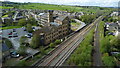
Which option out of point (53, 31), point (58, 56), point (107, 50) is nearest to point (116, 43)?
point (107, 50)

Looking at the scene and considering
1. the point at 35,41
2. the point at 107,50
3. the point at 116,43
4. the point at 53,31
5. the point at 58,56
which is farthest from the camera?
the point at 53,31

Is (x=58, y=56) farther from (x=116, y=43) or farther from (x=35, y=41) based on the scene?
(x=116, y=43)

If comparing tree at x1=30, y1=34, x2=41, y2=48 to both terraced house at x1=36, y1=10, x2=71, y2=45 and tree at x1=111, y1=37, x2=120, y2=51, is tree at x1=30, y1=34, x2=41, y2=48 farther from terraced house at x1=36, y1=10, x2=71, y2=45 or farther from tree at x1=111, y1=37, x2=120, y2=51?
tree at x1=111, y1=37, x2=120, y2=51

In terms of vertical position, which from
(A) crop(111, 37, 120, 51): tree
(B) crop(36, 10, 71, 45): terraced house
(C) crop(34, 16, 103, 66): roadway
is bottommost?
(C) crop(34, 16, 103, 66): roadway

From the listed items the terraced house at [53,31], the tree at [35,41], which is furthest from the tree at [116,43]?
the tree at [35,41]

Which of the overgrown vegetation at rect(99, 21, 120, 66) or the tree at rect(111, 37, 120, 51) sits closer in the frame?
the overgrown vegetation at rect(99, 21, 120, 66)

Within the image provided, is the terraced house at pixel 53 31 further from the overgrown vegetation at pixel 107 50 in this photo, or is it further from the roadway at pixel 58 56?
the overgrown vegetation at pixel 107 50

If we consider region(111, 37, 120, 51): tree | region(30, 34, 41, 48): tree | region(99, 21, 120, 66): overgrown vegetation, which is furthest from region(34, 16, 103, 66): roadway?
region(111, 37, 120, 51): tree

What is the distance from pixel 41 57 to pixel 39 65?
5.04 feet

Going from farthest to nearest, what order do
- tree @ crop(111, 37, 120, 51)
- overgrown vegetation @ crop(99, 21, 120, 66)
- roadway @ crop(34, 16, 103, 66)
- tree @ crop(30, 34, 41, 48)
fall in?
tree @ crop(111, 37, 120, 51), tree @ crop(30, 34, 41, 48), roadway @ crop(34, 16, 103, 66), overgrown vegetation @ crop(99, 21, 120, 66)

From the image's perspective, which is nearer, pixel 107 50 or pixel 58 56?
pixel 58 56

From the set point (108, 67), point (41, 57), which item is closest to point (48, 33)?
point (41, 57)

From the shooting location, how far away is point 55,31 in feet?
61.5

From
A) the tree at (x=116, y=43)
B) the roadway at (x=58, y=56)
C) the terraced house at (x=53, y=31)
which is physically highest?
the terraced house at (x=53, y=31)
